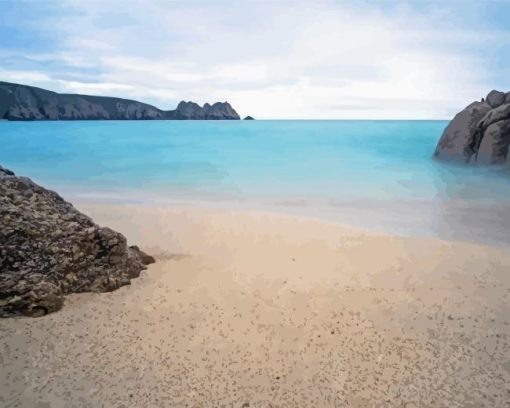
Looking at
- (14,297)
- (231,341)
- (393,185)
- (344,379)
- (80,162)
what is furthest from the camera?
(80,162)

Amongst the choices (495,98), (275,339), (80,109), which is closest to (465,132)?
(495,98)

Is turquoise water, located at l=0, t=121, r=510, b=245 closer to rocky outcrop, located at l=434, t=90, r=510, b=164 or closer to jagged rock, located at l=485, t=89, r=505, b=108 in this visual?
rocky outcrop, located at l=434, t=90, r=510, b=164

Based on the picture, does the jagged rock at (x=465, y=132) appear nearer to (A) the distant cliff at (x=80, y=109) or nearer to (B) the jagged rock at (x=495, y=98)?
(B) the jagged rock at (x=495, y=98)

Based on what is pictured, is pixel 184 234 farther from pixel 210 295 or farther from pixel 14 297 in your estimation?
pixel 14 297

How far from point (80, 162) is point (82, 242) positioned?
19157 millimetres

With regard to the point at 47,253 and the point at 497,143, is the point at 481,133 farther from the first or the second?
the point at 47,253

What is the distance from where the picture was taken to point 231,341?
296 centimetres

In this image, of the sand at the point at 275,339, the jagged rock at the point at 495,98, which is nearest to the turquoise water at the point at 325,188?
the sand at the point at 275,339

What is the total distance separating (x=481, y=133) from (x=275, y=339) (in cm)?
1899

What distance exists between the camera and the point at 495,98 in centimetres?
1991

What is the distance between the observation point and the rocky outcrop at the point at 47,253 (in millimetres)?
3197

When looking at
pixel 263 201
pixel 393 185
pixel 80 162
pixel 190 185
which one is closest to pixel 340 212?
pixel 263 201

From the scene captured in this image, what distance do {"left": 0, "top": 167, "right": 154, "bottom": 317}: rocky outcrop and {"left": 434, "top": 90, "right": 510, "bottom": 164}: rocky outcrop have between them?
17.5 metres

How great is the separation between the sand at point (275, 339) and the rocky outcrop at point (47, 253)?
0.50ft
